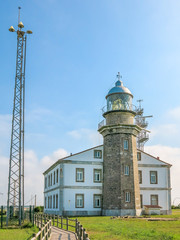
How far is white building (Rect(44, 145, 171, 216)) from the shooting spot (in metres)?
33.4

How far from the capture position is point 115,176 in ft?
104

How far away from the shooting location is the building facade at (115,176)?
3145 centimetres

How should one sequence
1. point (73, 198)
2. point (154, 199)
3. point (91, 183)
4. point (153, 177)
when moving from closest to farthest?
point (73, 198)
point (91, 183)
point (154, 199)
point (153, 177)

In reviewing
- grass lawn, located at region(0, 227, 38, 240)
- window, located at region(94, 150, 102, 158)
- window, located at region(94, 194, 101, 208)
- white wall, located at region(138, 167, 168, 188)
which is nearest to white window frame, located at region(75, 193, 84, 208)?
window, located at region(94, 194, 101, 208)

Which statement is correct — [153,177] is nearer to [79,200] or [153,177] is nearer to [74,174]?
[79,200]

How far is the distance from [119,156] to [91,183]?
4654 mm

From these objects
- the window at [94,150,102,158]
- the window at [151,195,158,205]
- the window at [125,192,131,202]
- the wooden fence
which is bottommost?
the window at [151,195,158,205]

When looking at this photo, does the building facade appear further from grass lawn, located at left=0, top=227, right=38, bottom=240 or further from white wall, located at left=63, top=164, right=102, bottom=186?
grass lawn, located at left=0, top=227, right=38, bottom=240

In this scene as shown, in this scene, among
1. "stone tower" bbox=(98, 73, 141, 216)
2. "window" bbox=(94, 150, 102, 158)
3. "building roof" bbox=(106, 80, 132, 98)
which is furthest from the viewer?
"window" bbox=(94, 150, 102, 158)

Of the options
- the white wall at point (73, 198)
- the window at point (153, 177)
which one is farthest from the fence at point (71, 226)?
the window at point (153, 177)

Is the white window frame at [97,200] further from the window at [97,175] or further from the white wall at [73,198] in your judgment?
the window at [97,175]

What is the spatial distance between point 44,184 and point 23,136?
25.7 meters

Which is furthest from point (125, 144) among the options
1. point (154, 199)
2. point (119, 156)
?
point (154, 199)

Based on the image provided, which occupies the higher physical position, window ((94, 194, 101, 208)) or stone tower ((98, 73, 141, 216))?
stone tower ((98, 73, 141, 216))
